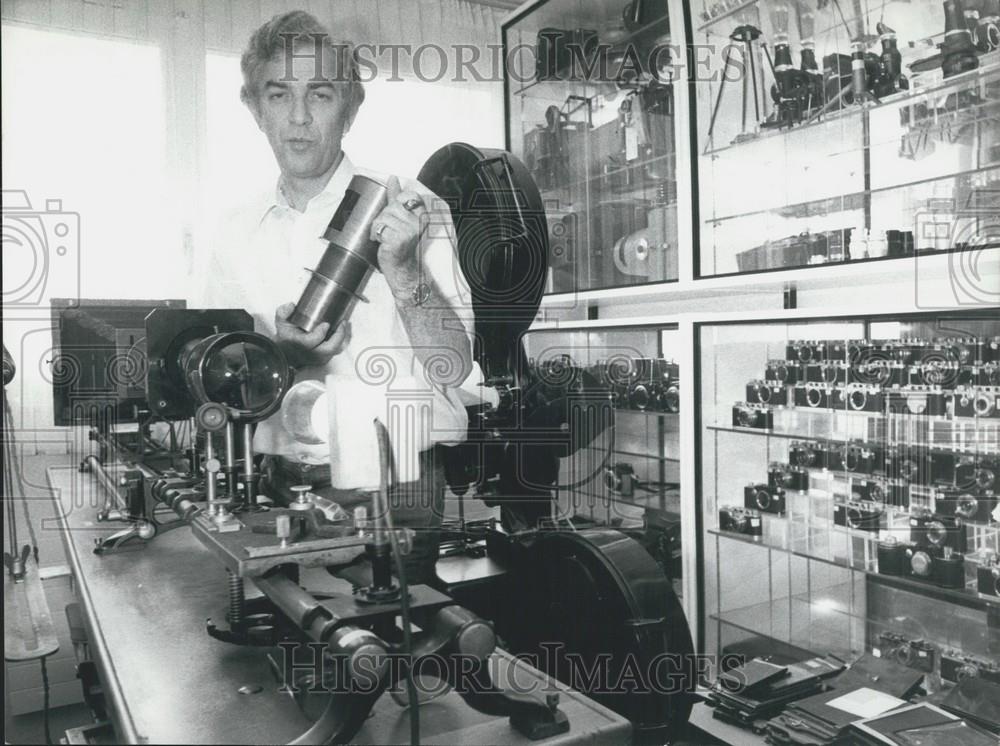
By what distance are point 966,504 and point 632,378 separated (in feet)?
4.22

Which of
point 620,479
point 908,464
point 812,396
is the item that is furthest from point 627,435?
point 908,464

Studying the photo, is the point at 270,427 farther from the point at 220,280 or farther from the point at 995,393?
the point at 995,393

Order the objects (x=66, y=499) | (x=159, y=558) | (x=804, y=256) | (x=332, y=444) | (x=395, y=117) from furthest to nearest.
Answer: (x=395, y=117) → (x=804, y=256) → (x=66, y=499) → (x=159, y=558) → (x=332, y=444)

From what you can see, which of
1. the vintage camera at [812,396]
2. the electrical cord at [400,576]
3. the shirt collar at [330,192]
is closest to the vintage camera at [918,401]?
the vintage camera at [812,396]

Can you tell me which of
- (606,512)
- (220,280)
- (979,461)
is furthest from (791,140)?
(220,280)

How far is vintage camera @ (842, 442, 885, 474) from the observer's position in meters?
2.45

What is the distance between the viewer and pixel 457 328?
2852 millimetres

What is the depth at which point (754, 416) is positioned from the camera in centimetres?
278

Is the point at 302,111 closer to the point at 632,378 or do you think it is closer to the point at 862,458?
the point at 632,378

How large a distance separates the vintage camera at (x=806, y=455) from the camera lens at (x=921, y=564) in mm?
391

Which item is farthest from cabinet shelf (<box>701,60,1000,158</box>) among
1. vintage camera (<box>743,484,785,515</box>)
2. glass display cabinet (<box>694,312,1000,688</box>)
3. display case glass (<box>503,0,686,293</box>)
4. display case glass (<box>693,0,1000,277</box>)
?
vintage camera (<box>743,484,785,515</box>)

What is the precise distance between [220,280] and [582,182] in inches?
62.8

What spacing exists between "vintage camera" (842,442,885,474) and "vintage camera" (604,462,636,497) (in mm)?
932

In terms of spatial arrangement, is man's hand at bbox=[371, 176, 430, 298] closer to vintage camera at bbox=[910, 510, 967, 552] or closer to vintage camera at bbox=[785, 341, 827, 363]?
vintage camera at bbox=[785, 341, 827, 363]
